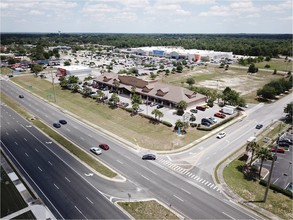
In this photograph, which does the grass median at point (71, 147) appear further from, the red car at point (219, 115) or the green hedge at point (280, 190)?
the red car at point (219, 115)

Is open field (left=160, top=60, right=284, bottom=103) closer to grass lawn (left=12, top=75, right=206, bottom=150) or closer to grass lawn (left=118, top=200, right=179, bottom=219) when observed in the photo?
grass lawn (left=12, top=75, right=206, bottom=150)

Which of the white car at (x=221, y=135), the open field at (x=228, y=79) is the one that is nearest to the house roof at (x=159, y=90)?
the white car at (x=221, y=135)

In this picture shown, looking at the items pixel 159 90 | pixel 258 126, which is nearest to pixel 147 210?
pixel 258 126

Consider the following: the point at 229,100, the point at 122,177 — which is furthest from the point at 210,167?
the point at 229,100

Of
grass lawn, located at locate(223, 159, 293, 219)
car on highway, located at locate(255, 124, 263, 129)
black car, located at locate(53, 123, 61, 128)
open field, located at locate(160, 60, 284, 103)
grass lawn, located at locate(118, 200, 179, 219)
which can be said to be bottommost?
grass lawn, located at locate(118, 200, 179, 219)

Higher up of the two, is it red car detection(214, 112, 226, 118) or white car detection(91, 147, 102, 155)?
red car detection(214, 112, 226, 118)

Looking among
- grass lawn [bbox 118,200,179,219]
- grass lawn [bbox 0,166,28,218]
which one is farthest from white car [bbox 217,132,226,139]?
grass lawn [bbox 0,166,28,218]
